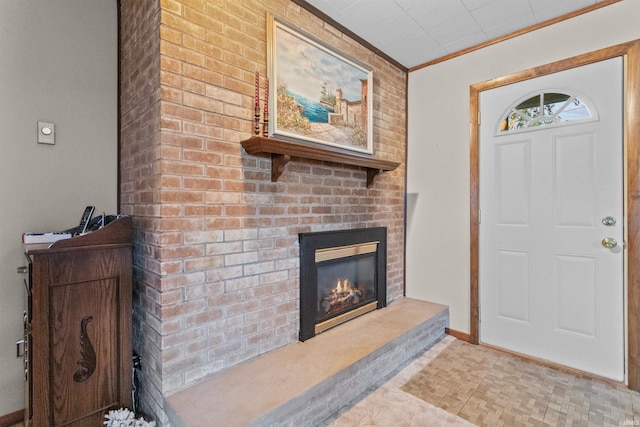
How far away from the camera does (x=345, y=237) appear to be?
7.88 feet

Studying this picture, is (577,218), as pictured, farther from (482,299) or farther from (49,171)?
(49,171)

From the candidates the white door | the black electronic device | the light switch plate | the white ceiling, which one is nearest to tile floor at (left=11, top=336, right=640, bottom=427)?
the white door

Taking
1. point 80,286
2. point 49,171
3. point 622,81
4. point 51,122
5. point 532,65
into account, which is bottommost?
point 80,286

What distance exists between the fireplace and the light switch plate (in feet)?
5.02

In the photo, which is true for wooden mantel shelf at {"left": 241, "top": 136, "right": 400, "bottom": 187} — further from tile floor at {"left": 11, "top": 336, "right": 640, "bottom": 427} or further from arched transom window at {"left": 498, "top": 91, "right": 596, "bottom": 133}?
tile floor at {"left": 11, "top": 336, "right": 640, "bottom": 427}

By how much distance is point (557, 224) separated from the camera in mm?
2287

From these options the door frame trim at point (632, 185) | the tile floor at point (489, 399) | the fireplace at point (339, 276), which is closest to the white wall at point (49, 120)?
the fireplace at point (339, 276)

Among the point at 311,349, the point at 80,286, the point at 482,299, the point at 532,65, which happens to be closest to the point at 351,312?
the point at 311,349

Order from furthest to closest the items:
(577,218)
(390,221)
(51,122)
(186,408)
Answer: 1. (390,221)
2. (577,218)
3. (51,122)
4. (186,408)

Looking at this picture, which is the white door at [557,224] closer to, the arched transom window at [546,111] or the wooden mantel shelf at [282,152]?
the arched transom window at [546,111]

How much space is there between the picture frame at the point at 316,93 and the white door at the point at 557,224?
1.04 m

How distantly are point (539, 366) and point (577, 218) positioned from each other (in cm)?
112

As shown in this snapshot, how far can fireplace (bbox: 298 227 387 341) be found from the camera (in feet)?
6.97

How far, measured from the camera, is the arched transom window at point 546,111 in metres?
2.19
